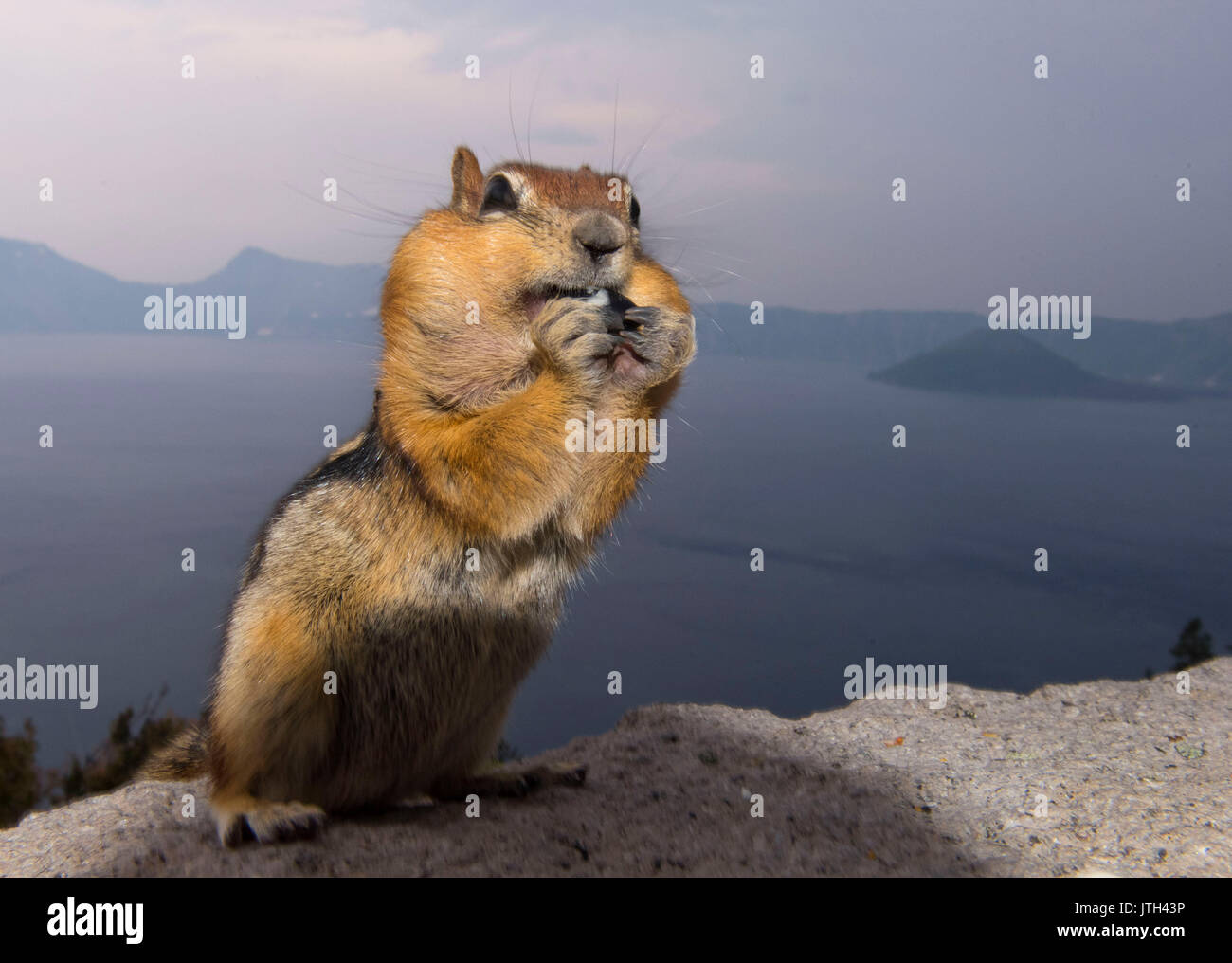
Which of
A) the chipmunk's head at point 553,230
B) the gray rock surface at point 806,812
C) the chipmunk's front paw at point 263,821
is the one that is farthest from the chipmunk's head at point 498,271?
the gray rock surface at point 806,812

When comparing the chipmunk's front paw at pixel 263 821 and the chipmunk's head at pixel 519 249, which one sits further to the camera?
the chipmunk's front paw at pixel 263 821

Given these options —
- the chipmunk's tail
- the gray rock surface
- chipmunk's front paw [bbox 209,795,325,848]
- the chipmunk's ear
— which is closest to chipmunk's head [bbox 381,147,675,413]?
the chipmunk's ear

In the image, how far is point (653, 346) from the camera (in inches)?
124

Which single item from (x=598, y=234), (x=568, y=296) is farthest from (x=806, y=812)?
(x=598, y=234)

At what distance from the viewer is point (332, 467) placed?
3.70 meters

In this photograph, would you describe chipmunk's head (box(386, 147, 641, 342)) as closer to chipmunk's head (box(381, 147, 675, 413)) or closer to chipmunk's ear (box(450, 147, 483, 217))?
chipmunk's head (box(381, 147, 675, 413))

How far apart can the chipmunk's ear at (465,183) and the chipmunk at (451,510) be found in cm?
2

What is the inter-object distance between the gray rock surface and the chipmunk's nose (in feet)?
6.38

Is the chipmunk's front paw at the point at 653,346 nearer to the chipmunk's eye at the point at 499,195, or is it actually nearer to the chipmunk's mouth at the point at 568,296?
the chipmunk's mouth at the point at 568,296

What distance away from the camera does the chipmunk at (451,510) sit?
3088mm

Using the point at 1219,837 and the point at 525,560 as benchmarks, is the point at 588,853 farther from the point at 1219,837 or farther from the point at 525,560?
the point at 1219,837

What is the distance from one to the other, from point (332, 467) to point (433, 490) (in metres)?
0.71

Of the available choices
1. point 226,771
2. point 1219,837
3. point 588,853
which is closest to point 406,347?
point 226,771
